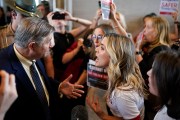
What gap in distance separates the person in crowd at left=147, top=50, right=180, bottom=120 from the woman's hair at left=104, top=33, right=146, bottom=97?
34 cm

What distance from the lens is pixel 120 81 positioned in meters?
1.39

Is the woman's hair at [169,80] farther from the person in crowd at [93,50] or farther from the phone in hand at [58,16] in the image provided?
the phone in hand at [58,16]

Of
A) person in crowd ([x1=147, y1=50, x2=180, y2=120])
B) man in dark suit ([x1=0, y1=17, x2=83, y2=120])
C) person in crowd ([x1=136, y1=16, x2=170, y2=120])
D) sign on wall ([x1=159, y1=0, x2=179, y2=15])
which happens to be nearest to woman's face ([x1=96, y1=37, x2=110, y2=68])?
man in dark suit ([x1=0, y1=17, x2=83, y2=120])

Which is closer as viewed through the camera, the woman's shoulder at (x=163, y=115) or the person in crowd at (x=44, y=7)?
the woman's shoulder at (x=163, y=115)

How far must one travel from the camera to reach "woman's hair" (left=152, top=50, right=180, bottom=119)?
3.16 feet

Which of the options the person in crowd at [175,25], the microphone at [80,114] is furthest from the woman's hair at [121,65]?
the person in crowd at [175,25]

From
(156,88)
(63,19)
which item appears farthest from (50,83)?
(63,19)

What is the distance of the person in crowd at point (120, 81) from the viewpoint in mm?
1285

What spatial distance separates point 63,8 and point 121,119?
7.76 ft

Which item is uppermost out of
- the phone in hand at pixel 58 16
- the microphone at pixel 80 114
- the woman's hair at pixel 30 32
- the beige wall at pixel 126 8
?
the beige wall at pixel 126 8

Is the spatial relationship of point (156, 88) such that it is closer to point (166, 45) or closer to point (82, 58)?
point (166, 45)

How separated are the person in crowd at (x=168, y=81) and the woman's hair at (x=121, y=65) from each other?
0.34m

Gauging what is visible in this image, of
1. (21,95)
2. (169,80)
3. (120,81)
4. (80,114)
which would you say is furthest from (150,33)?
(21,95)

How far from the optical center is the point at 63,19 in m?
2.54
